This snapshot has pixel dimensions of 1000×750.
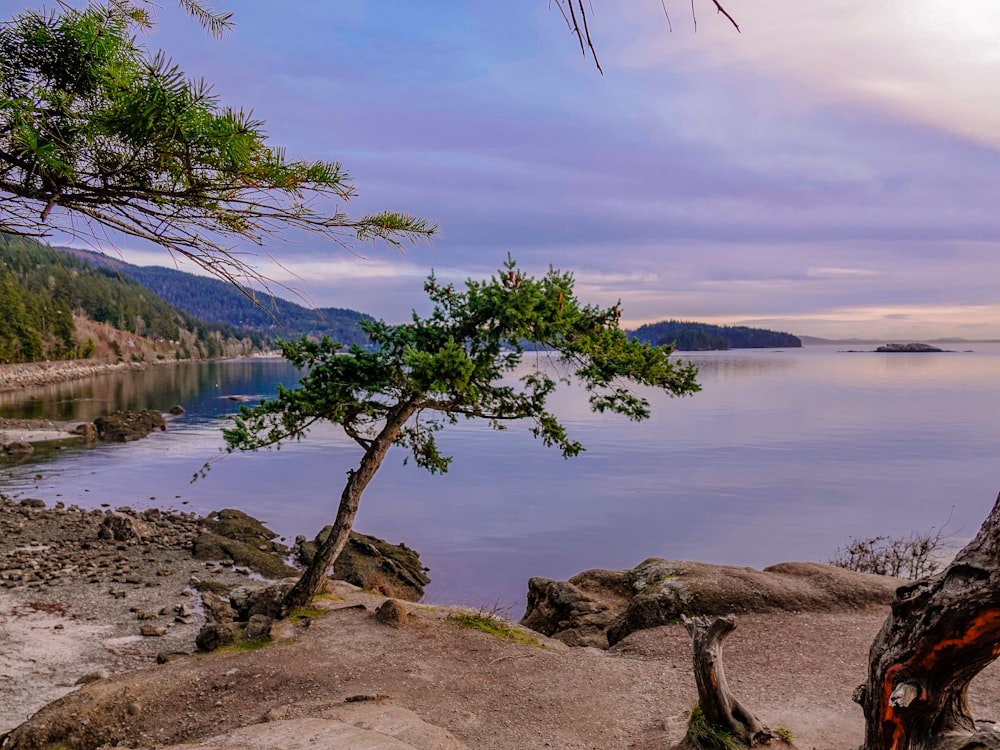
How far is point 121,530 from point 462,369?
18.4 metres

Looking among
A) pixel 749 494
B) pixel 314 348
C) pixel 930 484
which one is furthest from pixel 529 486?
pixel 314 348

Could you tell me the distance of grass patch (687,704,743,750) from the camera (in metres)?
6.90

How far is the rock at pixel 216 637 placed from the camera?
12.3m

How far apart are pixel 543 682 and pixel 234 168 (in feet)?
25.6

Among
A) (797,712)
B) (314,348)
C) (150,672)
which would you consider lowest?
(150,672)

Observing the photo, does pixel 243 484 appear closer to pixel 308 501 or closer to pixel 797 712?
pixel 308 501

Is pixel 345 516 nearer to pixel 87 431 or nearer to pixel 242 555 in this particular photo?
pixel 242 555

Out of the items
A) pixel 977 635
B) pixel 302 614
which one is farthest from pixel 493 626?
pixel 977 635

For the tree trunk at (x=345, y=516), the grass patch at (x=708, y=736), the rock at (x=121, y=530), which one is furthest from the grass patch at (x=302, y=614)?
the rock at (x=121, y=530)

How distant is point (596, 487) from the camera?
3775 cm

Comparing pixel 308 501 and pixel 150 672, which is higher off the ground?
pixel 150 672

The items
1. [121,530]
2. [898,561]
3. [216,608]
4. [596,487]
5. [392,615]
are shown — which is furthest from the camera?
[596,487]

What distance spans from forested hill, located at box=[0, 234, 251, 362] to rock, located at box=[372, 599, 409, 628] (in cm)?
6293

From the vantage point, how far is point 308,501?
3419 cm
